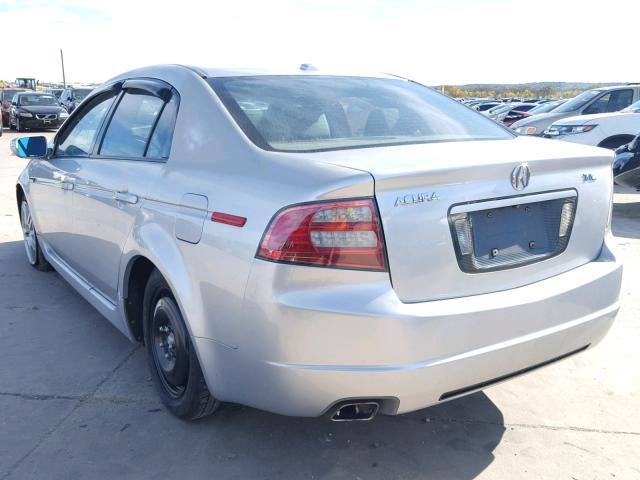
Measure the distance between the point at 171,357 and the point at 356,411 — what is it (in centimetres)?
Result: 113

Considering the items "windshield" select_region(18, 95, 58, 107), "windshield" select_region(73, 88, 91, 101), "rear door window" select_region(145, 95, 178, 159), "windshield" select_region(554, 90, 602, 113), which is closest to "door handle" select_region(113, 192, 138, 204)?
"rear door window" select_region(145, 95, 178, 159)

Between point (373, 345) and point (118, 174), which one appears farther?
point (118, 174)

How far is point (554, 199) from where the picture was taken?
2.64m

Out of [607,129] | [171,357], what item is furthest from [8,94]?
[171,357]

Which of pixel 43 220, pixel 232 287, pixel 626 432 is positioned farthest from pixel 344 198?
pixel 43 220

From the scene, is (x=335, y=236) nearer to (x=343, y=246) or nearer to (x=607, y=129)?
(x=343, y=246)

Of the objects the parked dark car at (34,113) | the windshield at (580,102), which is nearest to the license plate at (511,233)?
the windshield at (580,102)

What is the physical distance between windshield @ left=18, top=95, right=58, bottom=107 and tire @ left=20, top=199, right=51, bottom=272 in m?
21.5

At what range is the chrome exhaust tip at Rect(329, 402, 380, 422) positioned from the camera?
93.7 inches

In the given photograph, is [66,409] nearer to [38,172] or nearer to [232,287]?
[232,287]

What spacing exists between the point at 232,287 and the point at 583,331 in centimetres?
152

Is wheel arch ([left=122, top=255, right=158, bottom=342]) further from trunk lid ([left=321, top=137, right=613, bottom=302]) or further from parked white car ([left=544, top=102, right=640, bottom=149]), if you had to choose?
parked white car ([left=544, top=102, right=640, bottom=149])

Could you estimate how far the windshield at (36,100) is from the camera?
81.8 feet

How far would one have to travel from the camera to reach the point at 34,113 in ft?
79.3
